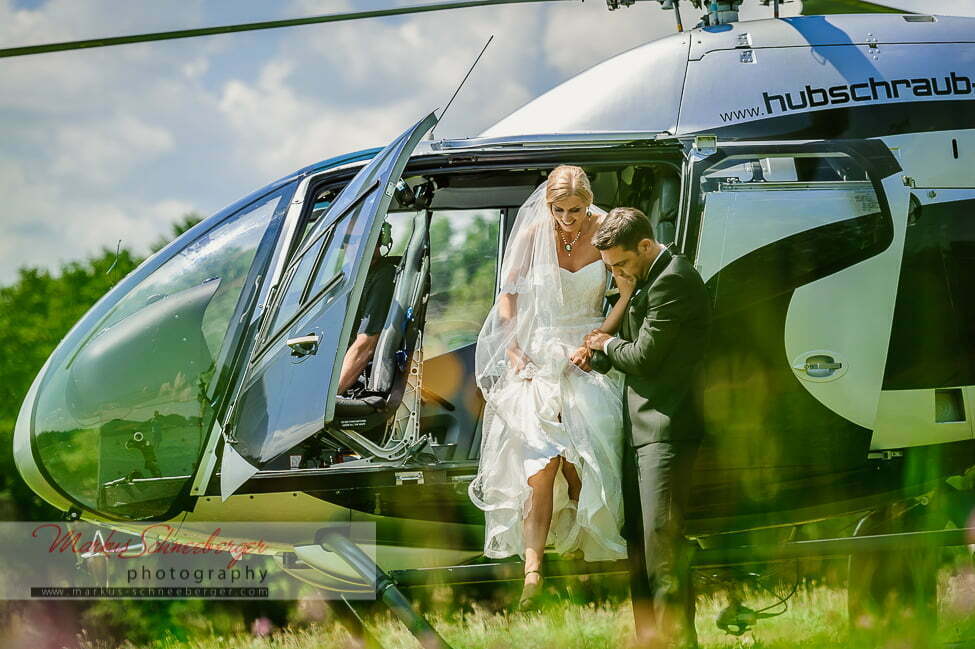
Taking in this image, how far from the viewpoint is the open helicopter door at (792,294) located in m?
3.62

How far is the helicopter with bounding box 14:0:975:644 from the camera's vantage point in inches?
143

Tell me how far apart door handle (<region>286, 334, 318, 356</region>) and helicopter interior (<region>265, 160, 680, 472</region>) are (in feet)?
→ 1.39

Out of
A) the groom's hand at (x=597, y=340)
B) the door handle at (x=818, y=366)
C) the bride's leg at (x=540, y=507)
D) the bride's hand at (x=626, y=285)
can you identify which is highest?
the bride's hand at (x=626, y=285)

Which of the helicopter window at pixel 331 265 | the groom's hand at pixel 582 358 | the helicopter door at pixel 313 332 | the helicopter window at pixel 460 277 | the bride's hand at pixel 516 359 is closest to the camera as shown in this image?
the helicopter door at pixel 313 332

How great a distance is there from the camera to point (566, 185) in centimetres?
351

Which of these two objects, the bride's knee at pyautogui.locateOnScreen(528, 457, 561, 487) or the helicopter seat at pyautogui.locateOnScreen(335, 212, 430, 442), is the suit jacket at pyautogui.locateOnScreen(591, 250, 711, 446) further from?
the helicopter seat at pyautogui.locateOnScreen(335, 212, 430, 442)

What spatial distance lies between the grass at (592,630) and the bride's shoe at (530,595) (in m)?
0.33

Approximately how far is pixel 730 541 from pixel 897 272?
53.4 inches

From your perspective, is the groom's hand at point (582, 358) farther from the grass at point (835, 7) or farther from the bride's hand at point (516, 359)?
the grass at point (835, 7)

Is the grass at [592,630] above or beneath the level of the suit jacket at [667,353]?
beneath

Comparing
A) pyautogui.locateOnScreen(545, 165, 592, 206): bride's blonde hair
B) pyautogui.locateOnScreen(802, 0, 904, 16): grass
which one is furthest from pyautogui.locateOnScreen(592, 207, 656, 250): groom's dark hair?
pyautogui.locateOnScreen(802, 0, 904, 16): grass

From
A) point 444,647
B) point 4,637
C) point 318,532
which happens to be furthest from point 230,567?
point 4,637

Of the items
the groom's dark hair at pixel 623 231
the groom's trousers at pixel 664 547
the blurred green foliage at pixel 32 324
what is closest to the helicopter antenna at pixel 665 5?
the groom's dark hair at pixel 623 231

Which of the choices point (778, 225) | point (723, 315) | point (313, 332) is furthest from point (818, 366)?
point (313, 332)
